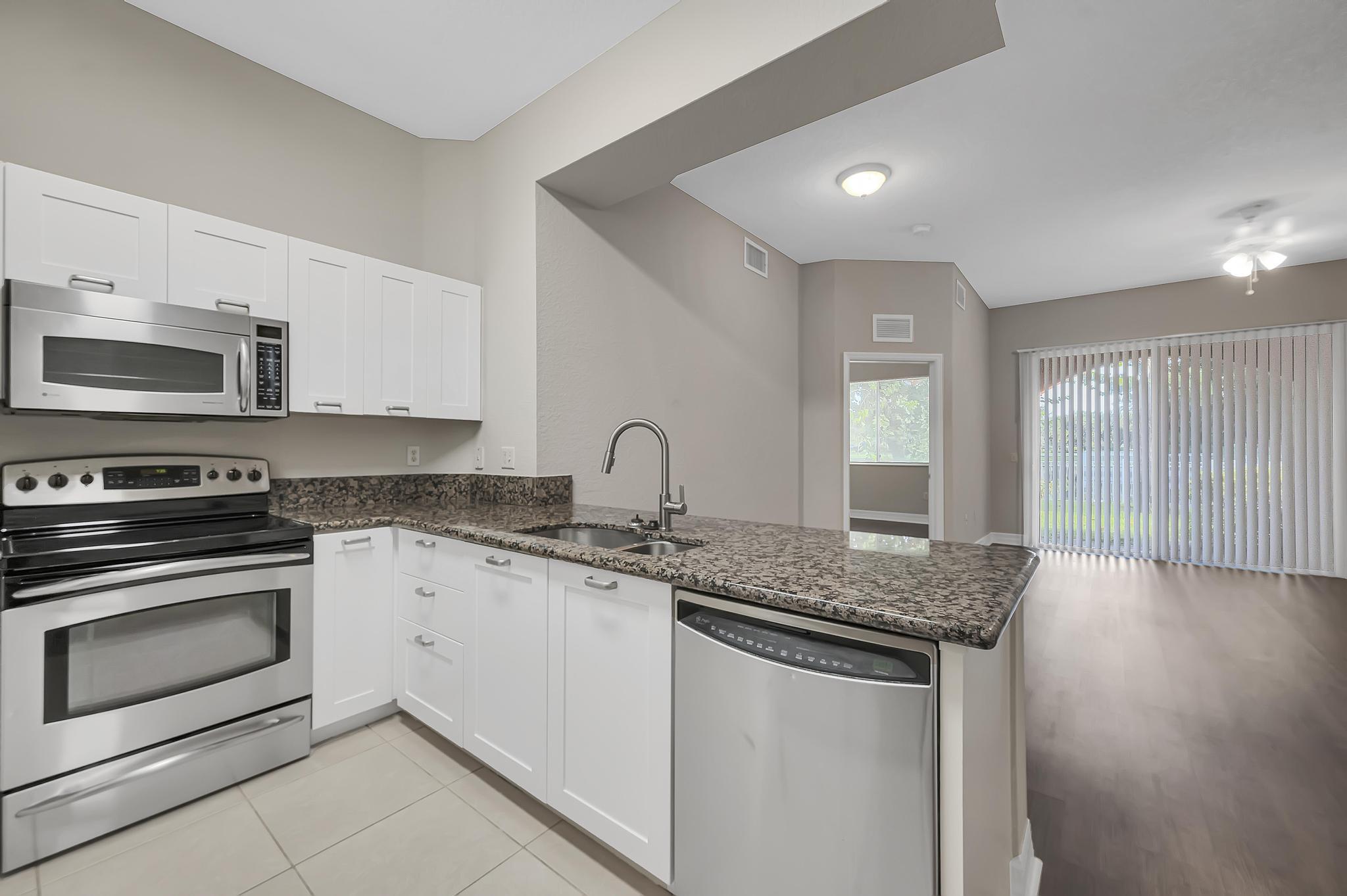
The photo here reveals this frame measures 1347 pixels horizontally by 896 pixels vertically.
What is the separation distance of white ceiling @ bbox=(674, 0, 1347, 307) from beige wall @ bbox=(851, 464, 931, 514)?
12.1 ft

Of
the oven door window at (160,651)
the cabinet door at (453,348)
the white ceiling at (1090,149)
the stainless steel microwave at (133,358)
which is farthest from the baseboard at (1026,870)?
the white ceiling at (1090,149)

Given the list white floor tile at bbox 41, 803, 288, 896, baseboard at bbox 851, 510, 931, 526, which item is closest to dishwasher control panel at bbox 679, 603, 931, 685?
white floor tile at bbox 41, 803, 288, 896

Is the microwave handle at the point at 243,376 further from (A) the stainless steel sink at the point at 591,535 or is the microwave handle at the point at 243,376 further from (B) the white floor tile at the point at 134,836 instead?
(B) the white floor tile at the point at 134,836

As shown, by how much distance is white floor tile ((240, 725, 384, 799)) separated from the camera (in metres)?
1.87

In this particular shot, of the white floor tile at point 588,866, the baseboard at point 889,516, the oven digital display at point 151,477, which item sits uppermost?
the oven digital display at point 151,477

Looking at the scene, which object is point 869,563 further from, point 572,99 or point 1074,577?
point 1074,577

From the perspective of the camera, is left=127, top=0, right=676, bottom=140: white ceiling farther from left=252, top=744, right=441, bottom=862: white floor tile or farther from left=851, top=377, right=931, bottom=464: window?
left=851, top=377, right=931, bottom=464: window

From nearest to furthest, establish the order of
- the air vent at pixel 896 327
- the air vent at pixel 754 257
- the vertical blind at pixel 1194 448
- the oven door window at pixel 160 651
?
the oven door window at pixel 160 651
the air vent at pixel 754 257
the air vent at pixel 896 327
the vertical blind at pixel 1194 448

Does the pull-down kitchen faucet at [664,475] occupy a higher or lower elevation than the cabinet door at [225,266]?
lower

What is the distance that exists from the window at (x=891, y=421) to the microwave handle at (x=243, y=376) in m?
7.04

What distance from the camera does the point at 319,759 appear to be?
2025mm

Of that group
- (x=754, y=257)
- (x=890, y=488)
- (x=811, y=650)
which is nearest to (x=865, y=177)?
(x=754, y=257)

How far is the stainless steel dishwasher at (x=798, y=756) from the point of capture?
3.10 feet

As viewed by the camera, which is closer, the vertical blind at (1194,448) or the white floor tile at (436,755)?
the white floor tile at (436,755)
